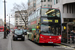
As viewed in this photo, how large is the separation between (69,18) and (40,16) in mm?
20573

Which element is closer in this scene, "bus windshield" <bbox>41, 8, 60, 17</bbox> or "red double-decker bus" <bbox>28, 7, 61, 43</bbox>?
"red double-decker bus" <bbox>28, 7, 61, 43</bbox>

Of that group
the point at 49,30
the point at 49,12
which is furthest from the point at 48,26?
the point at 49,12

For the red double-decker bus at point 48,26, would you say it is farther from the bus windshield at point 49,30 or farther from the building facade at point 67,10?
the building facade at point 67,10

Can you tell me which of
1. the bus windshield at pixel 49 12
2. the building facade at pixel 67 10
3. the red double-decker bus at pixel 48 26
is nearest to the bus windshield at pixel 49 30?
the red double-decker bus at pixel 48 26

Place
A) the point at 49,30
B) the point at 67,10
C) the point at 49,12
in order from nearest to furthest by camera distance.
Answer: the point at 49,30
the point at 49,12
the point at 67,10

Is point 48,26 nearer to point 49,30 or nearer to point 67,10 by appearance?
point 49,30

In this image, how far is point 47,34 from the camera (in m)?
14.6

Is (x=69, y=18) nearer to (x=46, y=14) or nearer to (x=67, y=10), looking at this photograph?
(x=67, y=10)

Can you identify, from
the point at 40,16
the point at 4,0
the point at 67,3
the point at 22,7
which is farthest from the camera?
the point at 22,7

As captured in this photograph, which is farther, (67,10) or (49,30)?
(67,10)

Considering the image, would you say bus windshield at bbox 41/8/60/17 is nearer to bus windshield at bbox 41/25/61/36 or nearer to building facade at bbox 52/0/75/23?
bus windshield at bbox 41/25/61/36

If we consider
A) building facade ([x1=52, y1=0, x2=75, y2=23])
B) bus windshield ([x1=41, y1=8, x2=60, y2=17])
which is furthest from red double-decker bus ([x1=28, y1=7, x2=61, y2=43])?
building facade ([x1=52, y1=0, x2=75, y2=23])

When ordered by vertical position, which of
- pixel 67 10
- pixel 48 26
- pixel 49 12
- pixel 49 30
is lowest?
pixel 49 30

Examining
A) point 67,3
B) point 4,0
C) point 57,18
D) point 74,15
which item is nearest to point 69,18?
point 74,15
